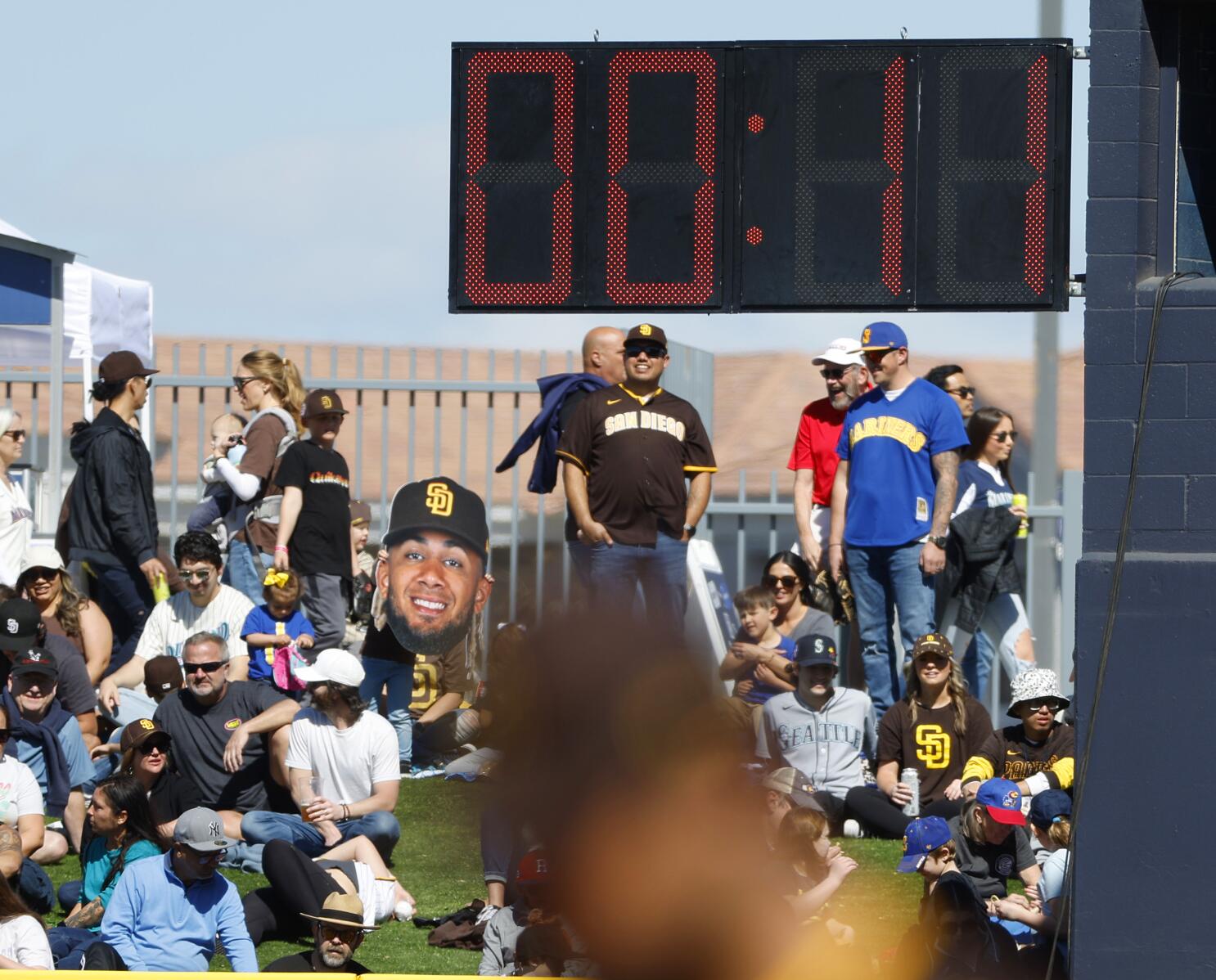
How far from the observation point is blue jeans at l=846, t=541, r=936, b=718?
9266mm

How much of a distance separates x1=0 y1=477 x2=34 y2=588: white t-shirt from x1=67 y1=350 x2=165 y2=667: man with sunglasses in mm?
345

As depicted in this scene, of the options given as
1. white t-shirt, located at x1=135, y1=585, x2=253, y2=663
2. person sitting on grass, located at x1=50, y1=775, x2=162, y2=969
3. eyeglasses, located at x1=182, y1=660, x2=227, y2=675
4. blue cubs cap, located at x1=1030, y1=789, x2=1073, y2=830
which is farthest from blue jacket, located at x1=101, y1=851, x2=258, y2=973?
blue cubs cap, located at x1=1030, y1=789, x2=1073, y2=830

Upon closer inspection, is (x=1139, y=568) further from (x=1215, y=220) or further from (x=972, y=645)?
(x=972, y=645)

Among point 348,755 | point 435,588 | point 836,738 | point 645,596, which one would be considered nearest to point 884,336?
→ point 836,738

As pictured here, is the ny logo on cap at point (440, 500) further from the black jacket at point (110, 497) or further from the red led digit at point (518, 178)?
the black jacket at point (110, 497)

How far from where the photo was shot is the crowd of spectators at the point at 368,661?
24.4 ft

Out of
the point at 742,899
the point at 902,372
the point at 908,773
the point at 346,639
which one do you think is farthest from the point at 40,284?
the point at 742,899

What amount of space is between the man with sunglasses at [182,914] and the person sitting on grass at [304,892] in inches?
10.8

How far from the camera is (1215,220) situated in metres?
6.65

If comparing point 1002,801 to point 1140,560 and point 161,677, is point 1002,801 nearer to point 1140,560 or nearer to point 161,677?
point 1140,560

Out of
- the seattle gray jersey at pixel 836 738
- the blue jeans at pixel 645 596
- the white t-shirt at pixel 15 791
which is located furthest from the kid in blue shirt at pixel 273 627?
the blue jeans at pixel 645 596

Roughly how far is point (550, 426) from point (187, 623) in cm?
222

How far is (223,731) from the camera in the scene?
9.21 m

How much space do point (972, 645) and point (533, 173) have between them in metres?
4.34
